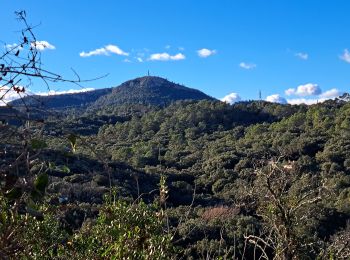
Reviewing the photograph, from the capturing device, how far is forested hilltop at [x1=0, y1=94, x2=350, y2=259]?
1.62 meters

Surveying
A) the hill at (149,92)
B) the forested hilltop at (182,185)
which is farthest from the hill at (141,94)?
the forested hilltop at (182,185)

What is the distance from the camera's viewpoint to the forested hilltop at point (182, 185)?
162cm

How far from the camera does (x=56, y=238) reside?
2.99 m

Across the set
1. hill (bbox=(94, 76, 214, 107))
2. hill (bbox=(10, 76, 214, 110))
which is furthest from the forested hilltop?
hill (bbox=(94, 76, 214, 107))

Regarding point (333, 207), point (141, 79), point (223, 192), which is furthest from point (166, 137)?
point (141, 79)

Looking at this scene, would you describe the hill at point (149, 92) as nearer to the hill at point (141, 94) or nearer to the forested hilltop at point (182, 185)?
the hill at point (141, 94)

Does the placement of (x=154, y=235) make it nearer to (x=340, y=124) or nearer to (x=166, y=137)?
(x=340, y=124)

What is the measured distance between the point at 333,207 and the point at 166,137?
27.7 m

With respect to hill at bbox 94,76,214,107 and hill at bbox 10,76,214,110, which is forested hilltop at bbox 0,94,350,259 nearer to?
hill at bbox 10,76,214,110

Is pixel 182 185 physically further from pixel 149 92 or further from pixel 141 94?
pixel 149 92

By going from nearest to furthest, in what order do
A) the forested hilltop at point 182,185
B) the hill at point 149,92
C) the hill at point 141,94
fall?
the forested hilltop at point 182,185 → the hill at point 141,94 → the hill at point 149,92

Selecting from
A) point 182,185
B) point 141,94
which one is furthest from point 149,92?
point 182,185

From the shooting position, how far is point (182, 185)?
90.5 feet

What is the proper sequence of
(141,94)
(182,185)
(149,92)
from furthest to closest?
Result: 1. (149,92)
2. (141,94)
3. (182,185)
